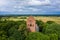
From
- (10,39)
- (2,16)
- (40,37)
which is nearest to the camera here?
(10,39)

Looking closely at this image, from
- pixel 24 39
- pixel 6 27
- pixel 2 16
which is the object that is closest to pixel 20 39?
pixel 24 39

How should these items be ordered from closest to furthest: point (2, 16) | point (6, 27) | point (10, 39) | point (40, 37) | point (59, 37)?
point (10, 39), point (40, 37), point (59, 37), point (6, 27), point (2, 16)

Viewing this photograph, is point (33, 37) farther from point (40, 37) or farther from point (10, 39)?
point (10, 39)

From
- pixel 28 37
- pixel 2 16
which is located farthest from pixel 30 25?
pixel 2 16

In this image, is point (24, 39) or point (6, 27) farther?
point (6, 27)

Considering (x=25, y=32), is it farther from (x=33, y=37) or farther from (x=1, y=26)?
(x=1, y=26)

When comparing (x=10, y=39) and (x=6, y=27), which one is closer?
(x=10, y=39)

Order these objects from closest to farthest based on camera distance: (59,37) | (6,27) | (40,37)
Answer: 1. (40,37)
2. (59,37)
3. (6,27)

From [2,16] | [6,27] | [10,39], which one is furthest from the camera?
[2,16]
